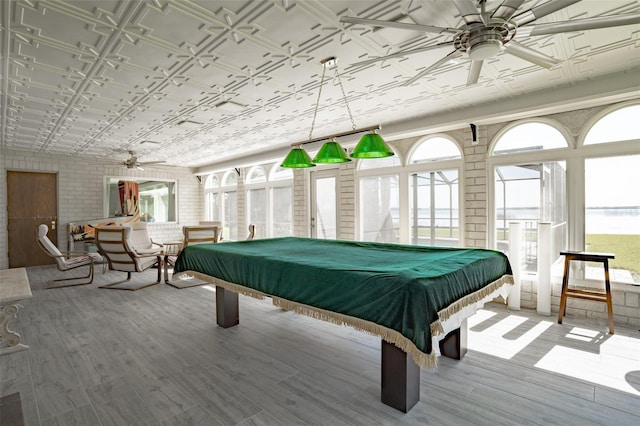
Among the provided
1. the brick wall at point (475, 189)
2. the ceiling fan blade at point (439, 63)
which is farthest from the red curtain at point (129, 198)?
the ceiling fan blade at point (439, 63)

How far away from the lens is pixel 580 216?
12.9 ft

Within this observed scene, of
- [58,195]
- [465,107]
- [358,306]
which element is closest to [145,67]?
[358,306]

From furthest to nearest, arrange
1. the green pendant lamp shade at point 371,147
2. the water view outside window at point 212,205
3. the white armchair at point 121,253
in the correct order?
the water view outside window at point 212,205 → the white armchair at point 121,253 → the green pendant lamp shade at point 371,147

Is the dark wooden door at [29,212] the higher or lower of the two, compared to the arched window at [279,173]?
lower

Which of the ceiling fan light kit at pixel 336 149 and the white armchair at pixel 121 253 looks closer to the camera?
the ceiling fan light kit at pixel 336 149

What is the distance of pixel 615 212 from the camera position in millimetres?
3781

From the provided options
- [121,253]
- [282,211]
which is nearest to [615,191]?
[282,211]

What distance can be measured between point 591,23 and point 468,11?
0.61m

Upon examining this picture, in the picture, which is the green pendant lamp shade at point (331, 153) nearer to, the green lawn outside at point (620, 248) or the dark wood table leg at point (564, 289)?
the dark wood table leg at point (564, 289)

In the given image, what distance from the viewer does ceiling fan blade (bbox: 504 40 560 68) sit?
1.98 metres

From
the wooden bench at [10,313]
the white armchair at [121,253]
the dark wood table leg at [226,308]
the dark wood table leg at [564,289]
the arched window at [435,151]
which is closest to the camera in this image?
the wooden bench at [10,313]

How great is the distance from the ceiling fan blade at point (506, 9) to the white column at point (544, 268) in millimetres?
3056

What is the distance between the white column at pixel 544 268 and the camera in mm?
3926

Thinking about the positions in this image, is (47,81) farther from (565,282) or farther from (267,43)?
(565,282)
